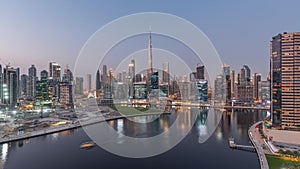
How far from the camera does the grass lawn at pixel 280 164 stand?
346 centimetres

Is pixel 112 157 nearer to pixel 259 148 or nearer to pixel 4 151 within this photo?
pixel 4 151

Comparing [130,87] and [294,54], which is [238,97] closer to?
[130,87]

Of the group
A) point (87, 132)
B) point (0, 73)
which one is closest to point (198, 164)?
point (87, 132)

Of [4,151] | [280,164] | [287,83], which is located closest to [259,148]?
[280,164]

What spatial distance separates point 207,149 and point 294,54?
4211 mm

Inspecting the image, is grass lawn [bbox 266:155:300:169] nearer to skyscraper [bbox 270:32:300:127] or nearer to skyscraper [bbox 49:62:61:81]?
skyscraper [bbox 270:32:300:127]

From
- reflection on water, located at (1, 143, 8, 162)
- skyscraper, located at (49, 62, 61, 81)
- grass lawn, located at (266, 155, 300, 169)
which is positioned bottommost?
reflection on water, located at (1, 143, 8, 162)

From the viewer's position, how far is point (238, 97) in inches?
730

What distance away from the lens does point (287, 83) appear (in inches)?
233

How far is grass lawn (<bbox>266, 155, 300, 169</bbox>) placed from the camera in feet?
11.4

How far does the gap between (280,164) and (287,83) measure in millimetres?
3387

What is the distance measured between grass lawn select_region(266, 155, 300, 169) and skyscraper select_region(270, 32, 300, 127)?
2597 millimetres

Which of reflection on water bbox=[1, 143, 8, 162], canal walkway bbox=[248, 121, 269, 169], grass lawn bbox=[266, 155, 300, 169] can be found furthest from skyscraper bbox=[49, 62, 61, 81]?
grass lawn bbox=[266, 155, 300, 169]

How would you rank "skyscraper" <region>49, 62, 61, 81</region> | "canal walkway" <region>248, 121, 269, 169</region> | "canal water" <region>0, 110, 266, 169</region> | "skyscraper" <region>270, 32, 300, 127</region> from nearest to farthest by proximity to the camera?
"canal walkway" <region>248, 121, 269, 169</region> < "canal water" <region>0, 110, 266, 169</region> < "skyscraper" <region>270, 32, 300, 127</region> < "skyscraper" <region>49, 62, 61, 81</region>
